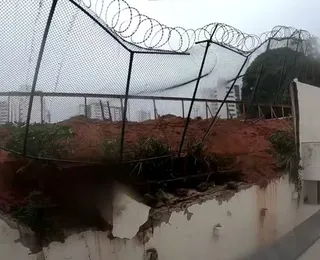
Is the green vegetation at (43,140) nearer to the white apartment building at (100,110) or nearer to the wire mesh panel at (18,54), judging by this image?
the wire mesh panel at (18,54)

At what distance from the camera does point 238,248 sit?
6410 mm

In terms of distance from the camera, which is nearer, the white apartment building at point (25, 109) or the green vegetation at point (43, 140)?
the white apartment building at point (25, 109)

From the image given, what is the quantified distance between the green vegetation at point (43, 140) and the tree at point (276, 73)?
5.58m

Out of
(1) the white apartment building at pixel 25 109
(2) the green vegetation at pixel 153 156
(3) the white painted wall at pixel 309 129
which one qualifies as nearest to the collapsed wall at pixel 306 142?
(3) the white painted wall at pixel 309 129

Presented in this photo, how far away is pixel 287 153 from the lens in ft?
27.2

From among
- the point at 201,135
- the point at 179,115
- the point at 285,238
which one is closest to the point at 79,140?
the point at 179,115

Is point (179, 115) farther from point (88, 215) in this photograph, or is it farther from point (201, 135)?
point (88, 215)

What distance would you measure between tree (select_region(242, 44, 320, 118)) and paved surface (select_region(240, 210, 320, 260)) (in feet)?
10.3

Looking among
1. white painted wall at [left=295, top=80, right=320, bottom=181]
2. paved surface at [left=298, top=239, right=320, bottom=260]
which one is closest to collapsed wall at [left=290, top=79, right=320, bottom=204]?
white painted wall at [left=295, top=80, right=320, bottom=181]

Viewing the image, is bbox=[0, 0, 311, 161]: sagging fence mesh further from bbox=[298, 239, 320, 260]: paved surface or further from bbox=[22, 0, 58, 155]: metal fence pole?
bbox=[298, 239, 320, 260]: paved surface

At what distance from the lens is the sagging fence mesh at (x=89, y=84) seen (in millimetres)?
3654

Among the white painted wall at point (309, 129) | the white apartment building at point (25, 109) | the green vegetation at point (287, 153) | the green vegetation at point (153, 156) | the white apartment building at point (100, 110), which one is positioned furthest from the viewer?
the white painted wall at point (309, 129)

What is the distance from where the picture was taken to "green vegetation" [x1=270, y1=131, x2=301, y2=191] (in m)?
8.13

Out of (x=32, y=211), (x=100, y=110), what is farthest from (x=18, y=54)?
(x=32, y=211)
